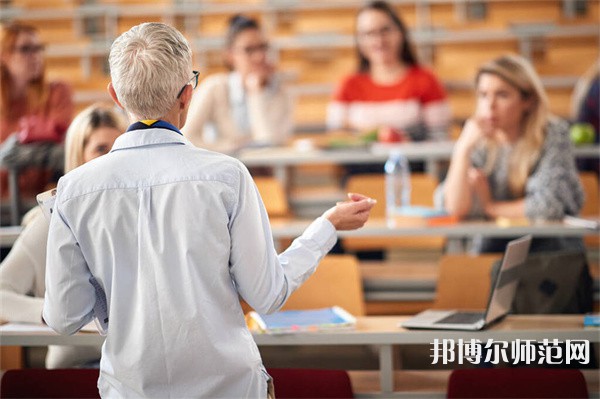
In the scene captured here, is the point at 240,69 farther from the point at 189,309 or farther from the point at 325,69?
the point at 189,309

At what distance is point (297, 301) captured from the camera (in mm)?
2910

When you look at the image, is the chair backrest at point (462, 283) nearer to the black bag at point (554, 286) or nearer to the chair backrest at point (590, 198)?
the black bag at point (554, 286)

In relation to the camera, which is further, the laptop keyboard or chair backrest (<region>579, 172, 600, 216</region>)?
chair backrest (<region>579, 172, 600, 216</region>)

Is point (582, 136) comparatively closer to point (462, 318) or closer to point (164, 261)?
point (462, 318)

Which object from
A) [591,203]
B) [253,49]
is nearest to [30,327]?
[591,203]

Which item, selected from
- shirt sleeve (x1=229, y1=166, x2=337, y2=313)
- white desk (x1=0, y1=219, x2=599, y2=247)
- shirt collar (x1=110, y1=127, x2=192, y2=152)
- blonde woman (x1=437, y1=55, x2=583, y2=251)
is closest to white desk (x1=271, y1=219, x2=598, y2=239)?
white desk (x1=0, y1=219, x2=599, y2=247)

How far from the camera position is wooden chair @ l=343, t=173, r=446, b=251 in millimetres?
4129

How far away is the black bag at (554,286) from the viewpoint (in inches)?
106

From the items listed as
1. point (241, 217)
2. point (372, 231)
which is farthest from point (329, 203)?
point (241, 217)

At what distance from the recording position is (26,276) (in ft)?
8.36

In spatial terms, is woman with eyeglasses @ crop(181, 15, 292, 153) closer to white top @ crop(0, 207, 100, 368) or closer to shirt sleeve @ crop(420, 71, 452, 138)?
shirt sleeve @ crop(420, 71, 452, 138)

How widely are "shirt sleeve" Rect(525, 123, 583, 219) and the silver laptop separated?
1.02 meters

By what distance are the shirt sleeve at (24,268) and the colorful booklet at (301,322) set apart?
0.60 m

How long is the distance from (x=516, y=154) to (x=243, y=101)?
6.88ft
